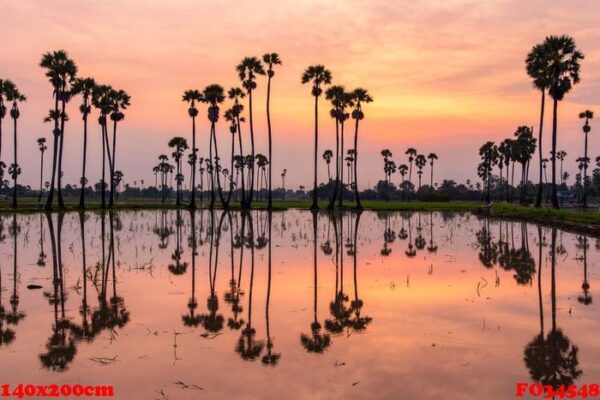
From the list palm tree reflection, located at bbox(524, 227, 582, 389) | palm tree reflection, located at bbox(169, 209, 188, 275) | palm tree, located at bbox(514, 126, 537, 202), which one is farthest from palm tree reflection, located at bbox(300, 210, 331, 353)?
palm tree, located at bbox(514, 126, 537, 202)

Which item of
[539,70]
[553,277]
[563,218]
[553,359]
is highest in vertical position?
[539,70]

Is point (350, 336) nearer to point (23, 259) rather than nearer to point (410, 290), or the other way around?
point (410, 290)

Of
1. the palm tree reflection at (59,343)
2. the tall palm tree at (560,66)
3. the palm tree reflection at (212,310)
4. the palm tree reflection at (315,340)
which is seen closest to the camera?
the palm tree reflection at (59,343)

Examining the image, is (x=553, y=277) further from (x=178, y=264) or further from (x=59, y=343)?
(x=59, y=343)

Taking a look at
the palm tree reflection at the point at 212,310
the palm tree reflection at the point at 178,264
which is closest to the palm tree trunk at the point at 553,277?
the palm tree reflection at the point at 212,310

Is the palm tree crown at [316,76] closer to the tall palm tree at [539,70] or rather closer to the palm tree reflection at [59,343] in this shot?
the tall palm tree at [539,70]

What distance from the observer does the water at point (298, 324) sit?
7.69 metres

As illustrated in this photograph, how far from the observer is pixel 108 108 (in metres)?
78.1

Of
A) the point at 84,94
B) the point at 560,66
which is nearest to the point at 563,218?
the point at 560,66

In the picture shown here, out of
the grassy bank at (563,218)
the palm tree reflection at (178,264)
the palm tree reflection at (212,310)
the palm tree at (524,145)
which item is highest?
the palm tree at (524,145)

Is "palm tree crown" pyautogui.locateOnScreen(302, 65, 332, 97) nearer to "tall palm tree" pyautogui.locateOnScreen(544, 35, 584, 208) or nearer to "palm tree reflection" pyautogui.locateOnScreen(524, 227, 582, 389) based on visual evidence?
"tall palm tree" pyautogui.locateOnScreen(544, 35, 584, 208)

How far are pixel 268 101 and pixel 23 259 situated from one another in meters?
57.3

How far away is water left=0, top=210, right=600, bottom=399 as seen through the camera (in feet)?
25.2

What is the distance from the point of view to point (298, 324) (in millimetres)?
10773
